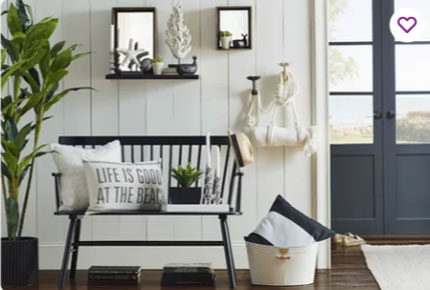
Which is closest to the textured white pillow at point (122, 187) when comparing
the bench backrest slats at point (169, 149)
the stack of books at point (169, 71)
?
the bench backrest slats at point (169, 149)

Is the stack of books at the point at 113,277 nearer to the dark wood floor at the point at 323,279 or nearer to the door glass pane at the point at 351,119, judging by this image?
the dark wood floor at the point at 323,279

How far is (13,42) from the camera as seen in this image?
14.8 ft

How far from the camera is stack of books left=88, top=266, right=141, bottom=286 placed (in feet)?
14.5

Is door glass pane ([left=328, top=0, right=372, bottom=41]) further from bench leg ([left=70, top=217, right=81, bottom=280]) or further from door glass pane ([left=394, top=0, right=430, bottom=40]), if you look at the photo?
bench leg ([left=70, top=217, right=81, bottom=280])

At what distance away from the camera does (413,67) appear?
21.8 ft

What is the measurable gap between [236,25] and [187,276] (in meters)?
1.56

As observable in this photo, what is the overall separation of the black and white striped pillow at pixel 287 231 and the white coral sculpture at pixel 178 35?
1.11 meters

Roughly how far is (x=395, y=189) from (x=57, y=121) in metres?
2.93

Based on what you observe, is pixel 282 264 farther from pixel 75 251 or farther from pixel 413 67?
pixel 413 67

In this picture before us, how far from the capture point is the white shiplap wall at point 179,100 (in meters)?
5.05

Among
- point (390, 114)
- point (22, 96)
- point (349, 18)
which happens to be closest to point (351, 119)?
point (390, 114)

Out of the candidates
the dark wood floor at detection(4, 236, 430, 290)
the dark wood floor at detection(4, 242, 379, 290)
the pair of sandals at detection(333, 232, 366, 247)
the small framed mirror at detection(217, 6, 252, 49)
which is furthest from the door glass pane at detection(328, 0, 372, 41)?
the dark wood floor at detection(4, 242, 379, 290)

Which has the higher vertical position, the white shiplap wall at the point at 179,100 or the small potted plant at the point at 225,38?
the small potted plant at the point at 225,38

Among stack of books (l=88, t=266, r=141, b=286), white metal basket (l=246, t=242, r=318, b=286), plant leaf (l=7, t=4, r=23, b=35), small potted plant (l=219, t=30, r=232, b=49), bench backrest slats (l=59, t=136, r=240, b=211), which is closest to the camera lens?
white metal basket (l=246, t=242, r=318, b=286)
